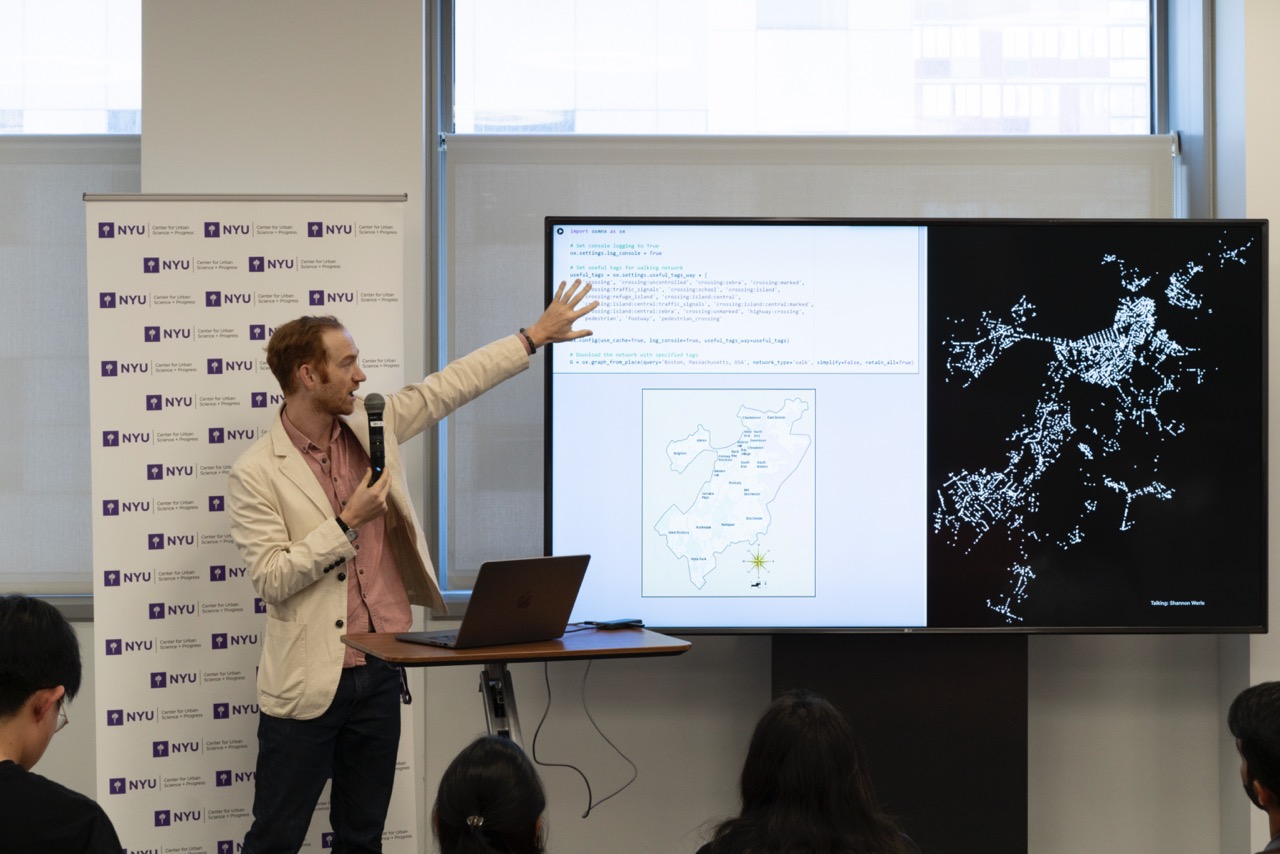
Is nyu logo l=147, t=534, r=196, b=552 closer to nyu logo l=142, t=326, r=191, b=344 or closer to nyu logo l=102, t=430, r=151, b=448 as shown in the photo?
nyu logo l=102, t=430, r=151, b=448

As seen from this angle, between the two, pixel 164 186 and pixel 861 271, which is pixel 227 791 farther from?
pixel 861 271

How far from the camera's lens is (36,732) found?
1.79m

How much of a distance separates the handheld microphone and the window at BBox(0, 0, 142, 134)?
1912 mm

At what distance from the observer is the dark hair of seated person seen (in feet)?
5.98

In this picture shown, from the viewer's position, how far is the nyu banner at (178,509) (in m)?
3.48

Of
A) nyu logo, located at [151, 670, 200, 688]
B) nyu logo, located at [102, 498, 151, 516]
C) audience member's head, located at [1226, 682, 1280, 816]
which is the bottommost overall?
nyu logo, located at [151, 670, 200, 688]

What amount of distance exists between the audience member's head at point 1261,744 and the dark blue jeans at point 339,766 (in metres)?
1.99

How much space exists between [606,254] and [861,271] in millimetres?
796

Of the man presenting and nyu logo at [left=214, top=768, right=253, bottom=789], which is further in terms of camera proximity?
nyu logo at [left=214, top=768, right=253, bottom=789]

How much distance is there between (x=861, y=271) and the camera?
3.62 m

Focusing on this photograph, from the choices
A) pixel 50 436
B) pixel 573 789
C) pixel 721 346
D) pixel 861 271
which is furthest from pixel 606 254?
pixel 50 436

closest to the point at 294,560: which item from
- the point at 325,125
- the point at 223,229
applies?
the point at 223,229

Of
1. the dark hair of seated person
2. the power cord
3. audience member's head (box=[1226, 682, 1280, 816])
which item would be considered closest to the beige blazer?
the power cord

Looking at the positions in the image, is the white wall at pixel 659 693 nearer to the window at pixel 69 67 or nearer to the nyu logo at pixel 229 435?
the window at pixel 69 67
